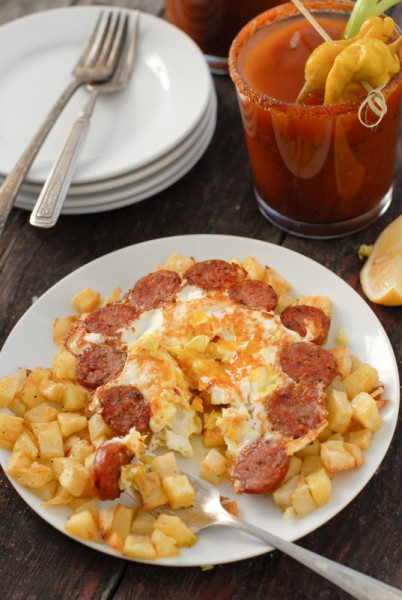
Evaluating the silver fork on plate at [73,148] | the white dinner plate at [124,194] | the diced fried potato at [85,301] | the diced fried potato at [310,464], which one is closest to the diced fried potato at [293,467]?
the diced fried potato at [310,464]

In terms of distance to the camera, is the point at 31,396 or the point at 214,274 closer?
the point at 31,396

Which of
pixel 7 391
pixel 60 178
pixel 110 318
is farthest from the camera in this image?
pixel 60 178

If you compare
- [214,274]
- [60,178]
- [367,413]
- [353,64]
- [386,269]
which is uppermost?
[353,64]

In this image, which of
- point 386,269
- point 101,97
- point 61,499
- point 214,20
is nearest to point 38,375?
point 61,499

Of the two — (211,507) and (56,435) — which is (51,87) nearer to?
(56,435)

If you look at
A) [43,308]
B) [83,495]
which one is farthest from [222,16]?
[83,495]

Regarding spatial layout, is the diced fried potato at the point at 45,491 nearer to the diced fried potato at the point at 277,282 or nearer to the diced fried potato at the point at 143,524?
the diced fried potato at the point at 143,524

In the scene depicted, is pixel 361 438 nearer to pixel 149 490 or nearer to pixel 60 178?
pixel 149 490

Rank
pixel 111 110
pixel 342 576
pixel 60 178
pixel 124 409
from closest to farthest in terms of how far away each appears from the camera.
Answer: pixel 342 576
pixel 124 409
pixel 60 178
pixel 111 110
